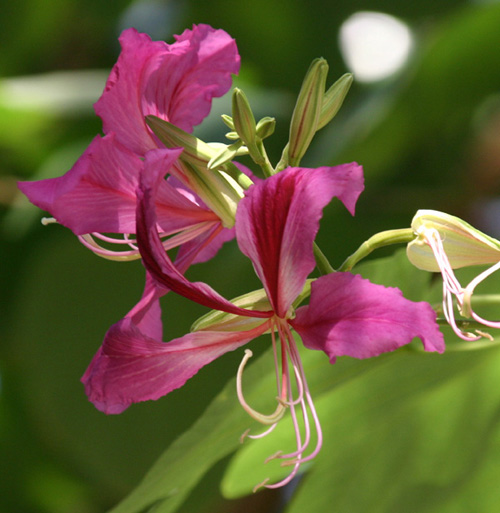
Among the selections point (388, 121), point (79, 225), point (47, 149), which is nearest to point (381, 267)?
point (79, 225)

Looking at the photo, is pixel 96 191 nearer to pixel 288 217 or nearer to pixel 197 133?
pixel 288 217

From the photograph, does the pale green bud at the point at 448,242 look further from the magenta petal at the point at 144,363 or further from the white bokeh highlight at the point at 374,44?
the white bokeh highlight at the point at 374,44

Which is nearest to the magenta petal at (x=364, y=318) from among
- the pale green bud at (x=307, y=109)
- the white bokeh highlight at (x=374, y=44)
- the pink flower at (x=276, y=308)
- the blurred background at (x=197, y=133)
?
the pink flower at (x=276, y=308)

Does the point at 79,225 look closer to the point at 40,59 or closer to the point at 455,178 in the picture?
the point at 455,178

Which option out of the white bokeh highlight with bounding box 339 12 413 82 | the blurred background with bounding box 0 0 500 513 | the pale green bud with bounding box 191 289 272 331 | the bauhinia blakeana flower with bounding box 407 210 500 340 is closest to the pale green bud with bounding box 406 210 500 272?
the bauhinia blakeana flower with bounding box 407 210 500 340

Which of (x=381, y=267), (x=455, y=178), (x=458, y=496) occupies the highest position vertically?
(x=381, y=267)

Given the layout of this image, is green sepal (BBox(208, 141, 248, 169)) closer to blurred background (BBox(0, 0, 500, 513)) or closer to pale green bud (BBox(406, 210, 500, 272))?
pale green bud (BBox(406, 210, 500, 272))
